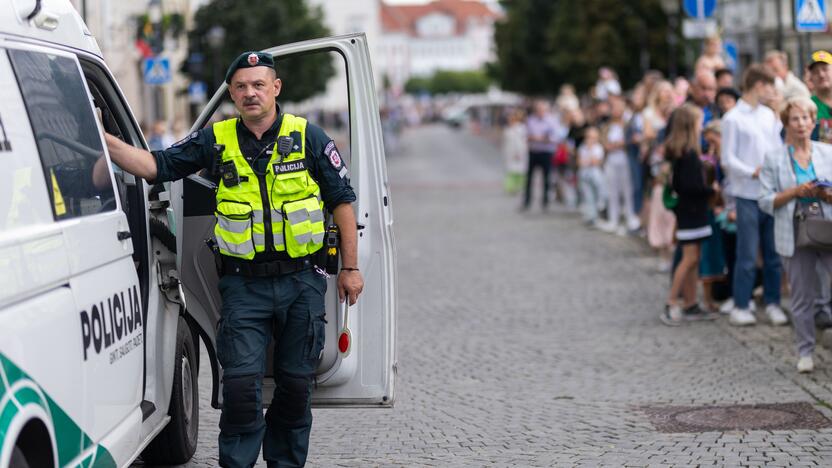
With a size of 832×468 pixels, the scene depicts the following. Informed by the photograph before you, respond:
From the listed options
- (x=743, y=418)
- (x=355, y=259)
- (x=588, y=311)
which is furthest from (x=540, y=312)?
(x=355, y=259)

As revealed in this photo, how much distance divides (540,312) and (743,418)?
461 centimetres

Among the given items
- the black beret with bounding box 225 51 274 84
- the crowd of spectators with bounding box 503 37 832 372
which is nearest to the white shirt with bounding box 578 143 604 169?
the crowd of spectators with bounding box 503 37 832 372

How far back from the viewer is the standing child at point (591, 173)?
19.5 m

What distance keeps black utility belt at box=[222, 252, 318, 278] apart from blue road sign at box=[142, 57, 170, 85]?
1914cm

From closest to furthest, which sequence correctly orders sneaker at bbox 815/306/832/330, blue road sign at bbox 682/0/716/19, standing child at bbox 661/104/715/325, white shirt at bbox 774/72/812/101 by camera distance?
1. sneaker at bbox 815/306/832/330
2. standing child at bbox 661/104/715/325
3. white shirt at bbox 774/72/812/101
4. blue road sign at bbox 682/0/716/19

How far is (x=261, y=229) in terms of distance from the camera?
5438mm

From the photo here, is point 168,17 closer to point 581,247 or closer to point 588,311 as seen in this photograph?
point 581,247

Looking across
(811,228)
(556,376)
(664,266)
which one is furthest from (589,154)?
(811,228)

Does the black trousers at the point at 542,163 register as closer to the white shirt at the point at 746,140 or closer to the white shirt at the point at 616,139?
the white shirt at the point at 616,139

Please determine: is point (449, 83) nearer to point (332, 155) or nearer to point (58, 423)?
point (332, 155)

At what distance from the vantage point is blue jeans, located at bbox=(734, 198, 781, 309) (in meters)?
10.3

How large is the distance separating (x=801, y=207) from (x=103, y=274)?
16.6 ft

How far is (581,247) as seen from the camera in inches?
688

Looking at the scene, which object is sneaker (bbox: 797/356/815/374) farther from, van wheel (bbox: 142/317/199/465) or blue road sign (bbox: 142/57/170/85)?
blue road sign (bbox: 142/57/170/85)
